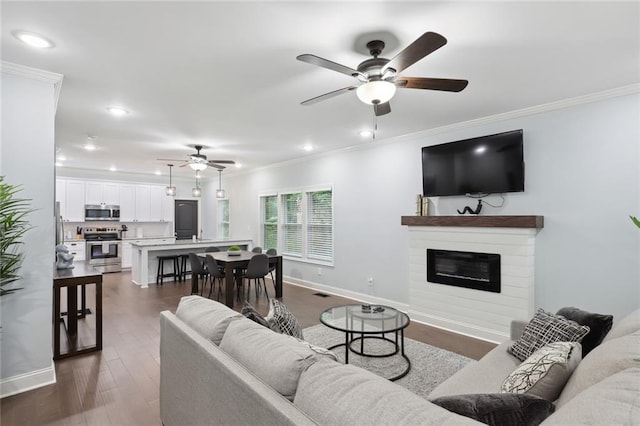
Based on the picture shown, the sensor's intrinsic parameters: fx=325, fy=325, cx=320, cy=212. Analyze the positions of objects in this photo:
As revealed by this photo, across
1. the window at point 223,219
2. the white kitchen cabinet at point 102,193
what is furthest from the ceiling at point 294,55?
the window at point 223,219

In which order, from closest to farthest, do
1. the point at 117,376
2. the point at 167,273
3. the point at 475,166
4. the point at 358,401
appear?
A: the point at 358,401 → the point at 117,376 → the point at 475,166 → the point at 167,273

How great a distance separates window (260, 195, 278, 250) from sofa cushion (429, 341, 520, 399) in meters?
5.87

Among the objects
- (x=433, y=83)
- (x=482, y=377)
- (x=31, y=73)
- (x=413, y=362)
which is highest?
(x=31, y=73)

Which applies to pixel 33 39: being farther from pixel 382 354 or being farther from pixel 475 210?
pixel 475 210

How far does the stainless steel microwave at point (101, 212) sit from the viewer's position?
8.31 metres

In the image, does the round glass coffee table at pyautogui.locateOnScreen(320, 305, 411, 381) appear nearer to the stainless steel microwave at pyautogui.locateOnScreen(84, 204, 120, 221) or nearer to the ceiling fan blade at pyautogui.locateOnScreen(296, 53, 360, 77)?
the ceiling fan blade at pyautogui.locateOnScreen(296, 53, 360, 77)

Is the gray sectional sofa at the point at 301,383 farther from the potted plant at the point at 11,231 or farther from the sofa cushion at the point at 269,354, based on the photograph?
the potted plant at the point at 11,231

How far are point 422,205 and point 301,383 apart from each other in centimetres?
384

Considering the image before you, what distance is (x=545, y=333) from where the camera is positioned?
2102 millimetres

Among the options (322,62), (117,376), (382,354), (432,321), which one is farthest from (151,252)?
(322,62)

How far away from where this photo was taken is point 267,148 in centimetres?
596

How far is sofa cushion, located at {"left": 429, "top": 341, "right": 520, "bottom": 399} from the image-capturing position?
1.82 m

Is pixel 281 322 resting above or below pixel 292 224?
below

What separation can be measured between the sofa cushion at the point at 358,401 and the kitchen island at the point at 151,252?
21.4ft
